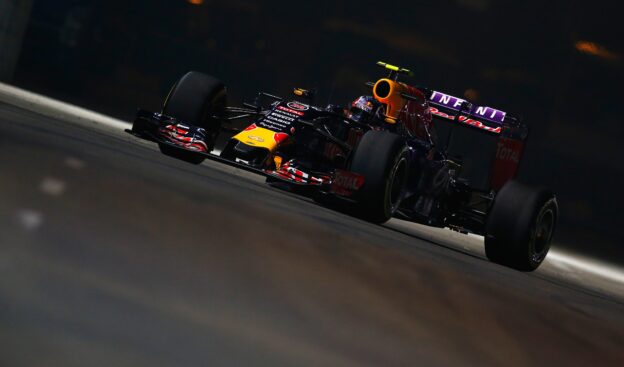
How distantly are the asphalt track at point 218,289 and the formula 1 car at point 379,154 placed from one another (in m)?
0.94

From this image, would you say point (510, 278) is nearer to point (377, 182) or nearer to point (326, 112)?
point (377, 182)

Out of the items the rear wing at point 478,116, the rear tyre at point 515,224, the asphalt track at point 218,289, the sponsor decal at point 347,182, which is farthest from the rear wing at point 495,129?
the asphalt track at point 218,289

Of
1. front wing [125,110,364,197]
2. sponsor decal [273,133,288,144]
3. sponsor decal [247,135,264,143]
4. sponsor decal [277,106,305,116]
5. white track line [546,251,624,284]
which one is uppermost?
sponsor decal [277,106,305,116]

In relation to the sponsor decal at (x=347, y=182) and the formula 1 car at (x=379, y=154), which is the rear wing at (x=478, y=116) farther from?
the sponsor decal at (x=347, y=182)

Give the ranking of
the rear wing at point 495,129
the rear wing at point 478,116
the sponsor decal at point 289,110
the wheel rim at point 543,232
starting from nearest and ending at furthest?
the wheel rim at point 543,232
the sponsor decal at point 289,110
the rear wing at point 495,129
the rear wing at point 478,116

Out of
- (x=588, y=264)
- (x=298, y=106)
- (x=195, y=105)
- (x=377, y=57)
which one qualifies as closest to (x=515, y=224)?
(x=298, y=106)

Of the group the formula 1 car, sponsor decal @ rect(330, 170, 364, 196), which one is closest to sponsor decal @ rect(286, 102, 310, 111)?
the formula 1 car

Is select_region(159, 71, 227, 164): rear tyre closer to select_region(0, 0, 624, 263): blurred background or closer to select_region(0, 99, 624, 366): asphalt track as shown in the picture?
select_region(0, 99, 624, 366): asphalt track

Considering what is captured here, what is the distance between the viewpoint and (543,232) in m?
7.54

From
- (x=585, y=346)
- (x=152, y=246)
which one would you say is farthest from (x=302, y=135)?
(x=152, y=246)

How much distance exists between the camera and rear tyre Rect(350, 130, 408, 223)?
6734 millimetres

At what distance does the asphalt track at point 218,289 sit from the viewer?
87.5 inches

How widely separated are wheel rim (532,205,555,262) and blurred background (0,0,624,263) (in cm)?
327

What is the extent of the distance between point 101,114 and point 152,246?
923 centimetres
